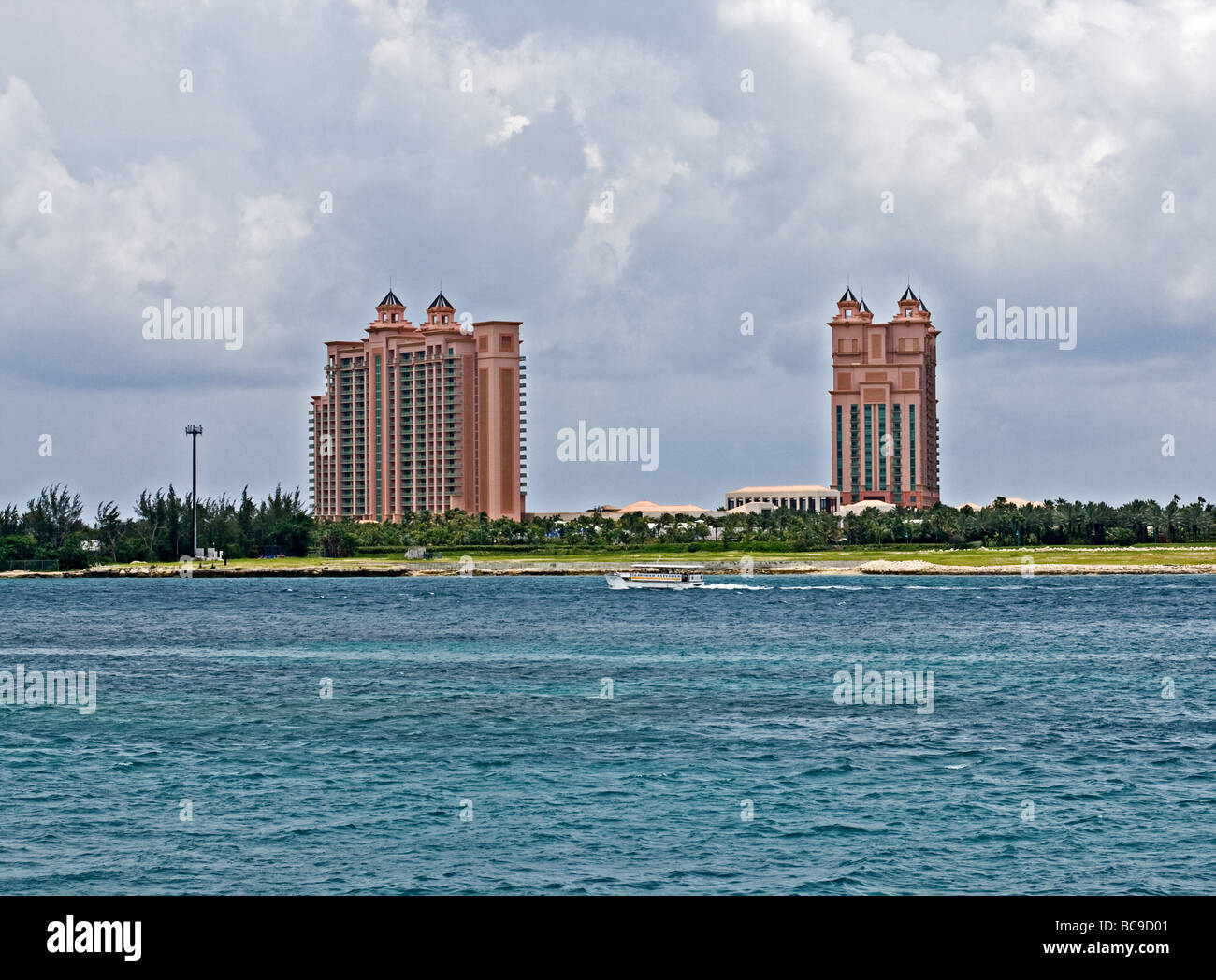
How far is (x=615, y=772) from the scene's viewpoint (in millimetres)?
40938

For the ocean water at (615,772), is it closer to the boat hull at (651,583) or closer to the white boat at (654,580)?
the boat hull at (651,583)

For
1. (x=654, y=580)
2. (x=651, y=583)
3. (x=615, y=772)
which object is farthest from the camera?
(x=651, y=583)

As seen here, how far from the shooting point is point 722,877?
93.7 ft

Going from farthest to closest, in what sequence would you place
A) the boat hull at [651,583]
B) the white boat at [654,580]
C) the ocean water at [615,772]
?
the white boat at [654,580] → the boat hull at [651,583] → the ocean water at [615,772]

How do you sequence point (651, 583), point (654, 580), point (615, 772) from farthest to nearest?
1. point (651, 583)
2. point (654, 580)
3. point (615, 772)

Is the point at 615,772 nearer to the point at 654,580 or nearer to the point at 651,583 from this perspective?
the point at 654,580

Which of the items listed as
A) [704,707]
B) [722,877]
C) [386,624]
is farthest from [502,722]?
[386,624]

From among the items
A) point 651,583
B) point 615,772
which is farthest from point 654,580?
point 615,772

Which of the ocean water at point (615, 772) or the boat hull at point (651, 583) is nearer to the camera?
the ocean water at point (615, 772)

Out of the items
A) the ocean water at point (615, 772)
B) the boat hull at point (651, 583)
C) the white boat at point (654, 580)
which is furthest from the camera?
the white boat at point (654, 580)

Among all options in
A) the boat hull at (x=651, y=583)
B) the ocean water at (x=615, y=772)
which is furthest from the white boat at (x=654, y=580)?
the ocean water at (x=615, y=772)

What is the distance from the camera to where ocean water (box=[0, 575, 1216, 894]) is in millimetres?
29547

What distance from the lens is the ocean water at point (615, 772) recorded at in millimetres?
29547
